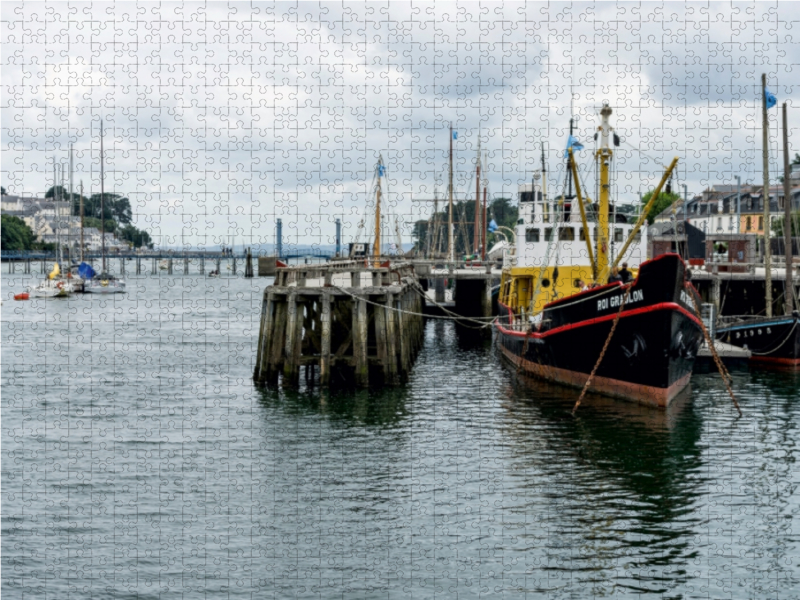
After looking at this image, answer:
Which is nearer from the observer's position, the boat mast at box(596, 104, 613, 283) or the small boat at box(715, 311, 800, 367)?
the boat mast at box(596, 104, 613, 283)

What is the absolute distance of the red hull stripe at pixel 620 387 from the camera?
28.1 meters

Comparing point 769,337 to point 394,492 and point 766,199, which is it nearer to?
point 766,199

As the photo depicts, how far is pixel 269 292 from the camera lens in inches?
1250

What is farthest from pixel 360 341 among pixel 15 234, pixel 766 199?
pixel 15 234

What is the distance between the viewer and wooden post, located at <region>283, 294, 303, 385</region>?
102 ft

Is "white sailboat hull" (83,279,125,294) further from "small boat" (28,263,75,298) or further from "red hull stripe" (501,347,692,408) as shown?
"red hull stripe" (501,347,692,408)

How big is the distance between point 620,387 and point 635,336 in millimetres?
2133

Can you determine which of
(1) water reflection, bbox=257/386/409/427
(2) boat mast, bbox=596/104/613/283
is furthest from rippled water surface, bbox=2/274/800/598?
(2) boat mast, bbox=596/104/613/283

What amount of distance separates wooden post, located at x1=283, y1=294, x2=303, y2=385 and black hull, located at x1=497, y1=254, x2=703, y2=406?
26.6 ft

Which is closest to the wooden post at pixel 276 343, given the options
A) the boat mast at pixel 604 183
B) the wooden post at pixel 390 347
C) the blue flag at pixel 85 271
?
the wooden post at pixel 390 347

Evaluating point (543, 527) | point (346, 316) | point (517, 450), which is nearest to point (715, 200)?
point (346, 316)

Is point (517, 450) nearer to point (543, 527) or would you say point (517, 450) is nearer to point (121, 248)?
point (543, 527)

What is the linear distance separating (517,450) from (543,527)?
19.4 feet

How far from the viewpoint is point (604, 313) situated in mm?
28781
